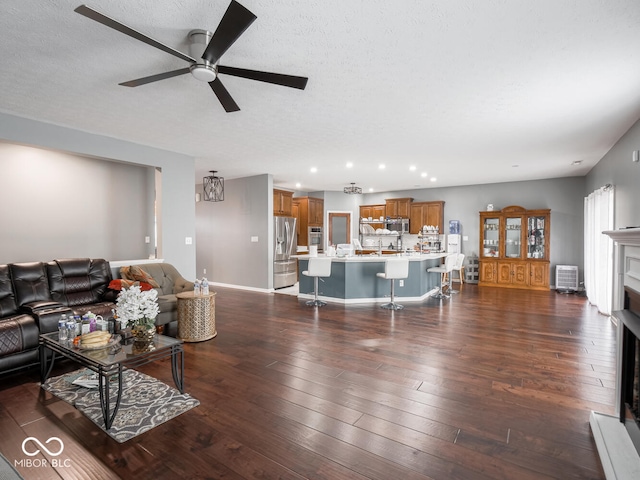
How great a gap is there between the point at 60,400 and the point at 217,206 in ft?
20.8

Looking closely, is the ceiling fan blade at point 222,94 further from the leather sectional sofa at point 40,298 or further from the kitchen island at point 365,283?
the kitchen island at point 365,283

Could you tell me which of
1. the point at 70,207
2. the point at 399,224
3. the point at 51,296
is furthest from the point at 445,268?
the point at 70,207

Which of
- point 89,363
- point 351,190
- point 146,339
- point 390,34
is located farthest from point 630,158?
point 89,363

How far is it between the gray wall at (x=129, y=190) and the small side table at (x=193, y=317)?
1.66 metres

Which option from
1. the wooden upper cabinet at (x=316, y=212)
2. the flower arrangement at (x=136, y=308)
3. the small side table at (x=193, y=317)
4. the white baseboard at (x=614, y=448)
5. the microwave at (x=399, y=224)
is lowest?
the white baseboard at (x=614, y=448)

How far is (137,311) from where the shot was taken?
2.64 m

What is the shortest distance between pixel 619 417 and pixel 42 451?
3807mm

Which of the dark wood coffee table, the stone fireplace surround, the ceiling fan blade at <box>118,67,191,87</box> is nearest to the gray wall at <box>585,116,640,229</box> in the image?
the stone fireplace surround

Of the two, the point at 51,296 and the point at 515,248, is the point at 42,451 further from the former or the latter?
the point at 515,248

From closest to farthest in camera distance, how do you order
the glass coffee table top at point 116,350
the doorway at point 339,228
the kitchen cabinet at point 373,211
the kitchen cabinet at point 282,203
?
the glass coffee table top at point 116,350 → the kitchen cabinet at point 282,203 → the kitchen cabinet at point 373,211 → the doorway at point 339,228

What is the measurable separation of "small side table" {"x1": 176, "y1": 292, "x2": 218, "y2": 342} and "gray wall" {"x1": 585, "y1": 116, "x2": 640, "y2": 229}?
5396 mm

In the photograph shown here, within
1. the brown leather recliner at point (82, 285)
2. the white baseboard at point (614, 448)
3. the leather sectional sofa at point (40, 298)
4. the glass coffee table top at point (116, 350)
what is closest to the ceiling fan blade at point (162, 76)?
the glass coffee table top at point (116, 350)

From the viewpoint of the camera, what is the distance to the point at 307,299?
688cm

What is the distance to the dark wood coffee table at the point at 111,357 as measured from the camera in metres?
2.29
